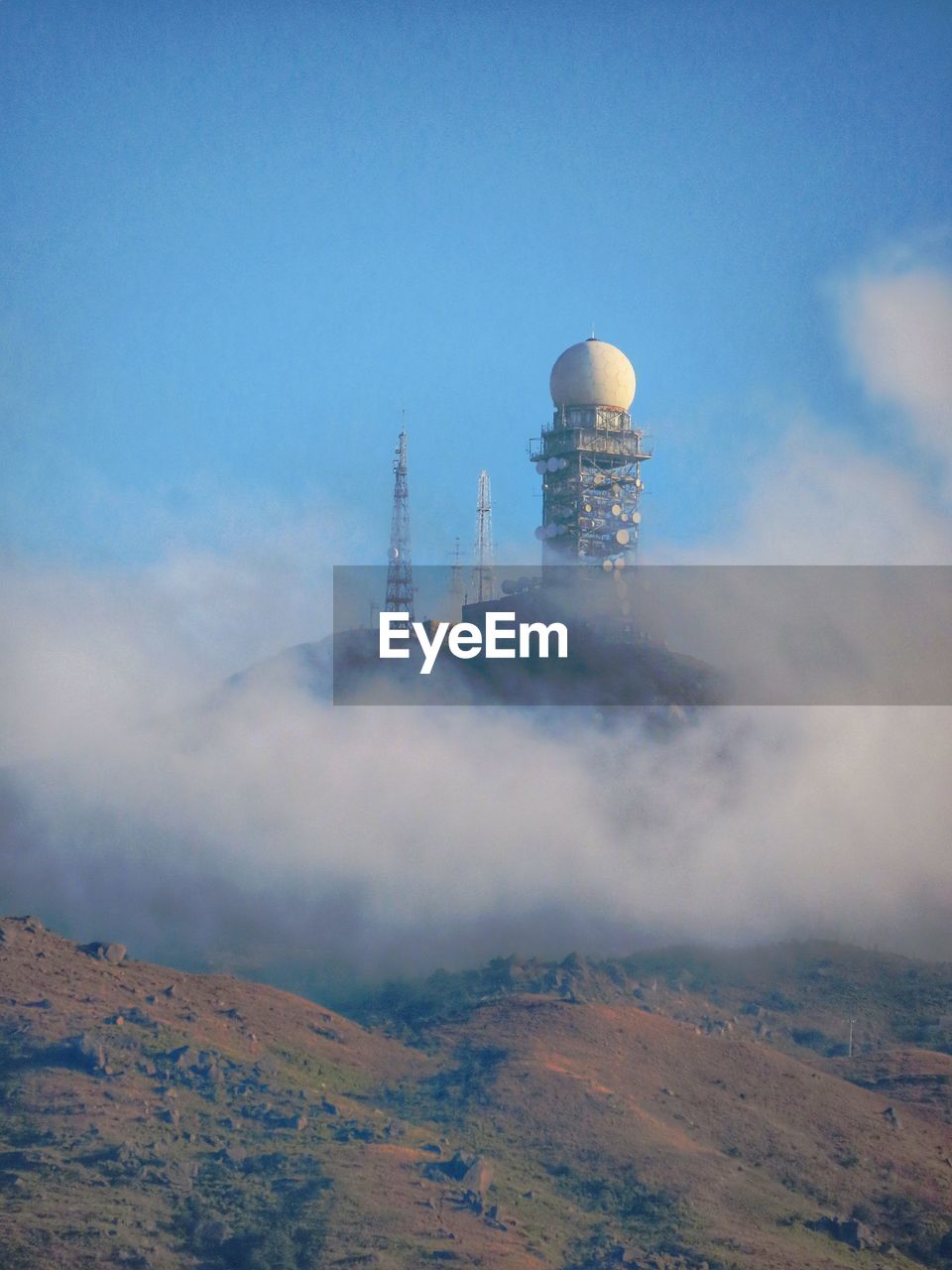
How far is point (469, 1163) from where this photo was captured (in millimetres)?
99188

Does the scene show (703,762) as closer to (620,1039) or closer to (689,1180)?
(620,1039)

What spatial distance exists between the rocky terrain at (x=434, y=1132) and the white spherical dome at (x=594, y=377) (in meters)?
51.6

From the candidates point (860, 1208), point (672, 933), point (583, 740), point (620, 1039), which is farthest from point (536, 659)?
point (860, 1208)

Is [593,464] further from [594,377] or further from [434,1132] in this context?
[434,1132]

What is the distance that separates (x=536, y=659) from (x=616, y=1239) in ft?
244

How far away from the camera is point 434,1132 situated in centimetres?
10450

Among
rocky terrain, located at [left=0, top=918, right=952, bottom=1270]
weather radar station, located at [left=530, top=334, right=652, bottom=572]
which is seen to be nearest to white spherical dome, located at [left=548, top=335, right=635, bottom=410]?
weather radar station, located at [left=530, top=334, right=652, bottom=572]

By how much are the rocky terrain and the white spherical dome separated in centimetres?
5159

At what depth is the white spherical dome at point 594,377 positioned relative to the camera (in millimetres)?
164500

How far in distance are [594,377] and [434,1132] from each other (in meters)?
74.3

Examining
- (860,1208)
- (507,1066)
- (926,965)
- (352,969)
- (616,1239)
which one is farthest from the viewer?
(926,965)

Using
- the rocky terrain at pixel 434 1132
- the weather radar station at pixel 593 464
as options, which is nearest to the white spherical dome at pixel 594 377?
the weather radar station at pixel 593 464

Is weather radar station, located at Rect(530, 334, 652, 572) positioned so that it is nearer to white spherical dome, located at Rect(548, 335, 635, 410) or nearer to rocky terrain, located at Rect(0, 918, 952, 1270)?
white spherical dome, located at Rect(548, 335, 635, 410)

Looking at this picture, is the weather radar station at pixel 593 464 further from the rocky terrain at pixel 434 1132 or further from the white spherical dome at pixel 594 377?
the rocky terrain at pixel 434 1132
